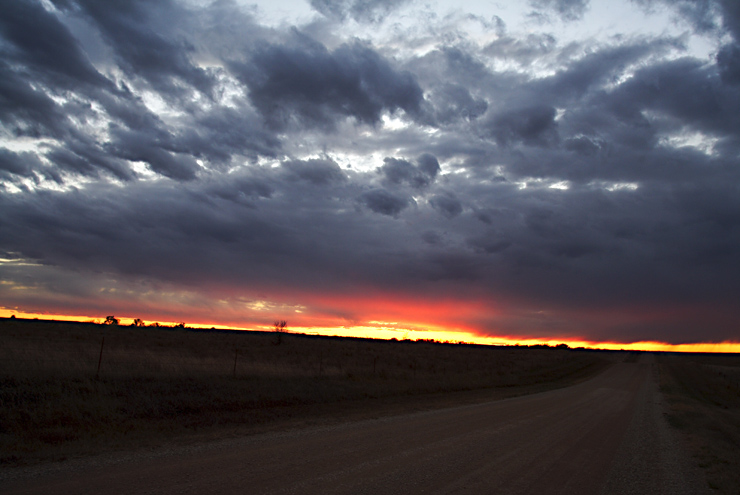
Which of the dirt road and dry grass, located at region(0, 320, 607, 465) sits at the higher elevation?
dry grass, located at region(0, 320, 607, 465)

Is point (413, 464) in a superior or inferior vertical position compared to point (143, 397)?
inferior

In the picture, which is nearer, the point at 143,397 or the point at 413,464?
the point at 413,464

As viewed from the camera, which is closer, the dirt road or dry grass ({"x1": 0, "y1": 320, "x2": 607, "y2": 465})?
the dirt road

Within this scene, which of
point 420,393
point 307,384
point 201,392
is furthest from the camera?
point 420,393

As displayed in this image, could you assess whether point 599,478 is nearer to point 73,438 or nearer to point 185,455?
point 185,455

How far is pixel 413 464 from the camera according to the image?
880 centimetres

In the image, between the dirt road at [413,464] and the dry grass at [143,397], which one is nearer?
the dirt road at [413,464]

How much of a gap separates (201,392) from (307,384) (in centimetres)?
544

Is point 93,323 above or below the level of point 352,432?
above

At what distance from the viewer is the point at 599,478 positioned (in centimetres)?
852

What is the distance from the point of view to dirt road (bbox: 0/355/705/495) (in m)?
7.26

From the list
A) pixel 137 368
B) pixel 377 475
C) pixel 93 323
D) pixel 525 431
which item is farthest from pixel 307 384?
pixel 93 323

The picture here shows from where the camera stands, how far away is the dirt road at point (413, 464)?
726cm

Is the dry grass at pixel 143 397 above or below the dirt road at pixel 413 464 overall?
above
